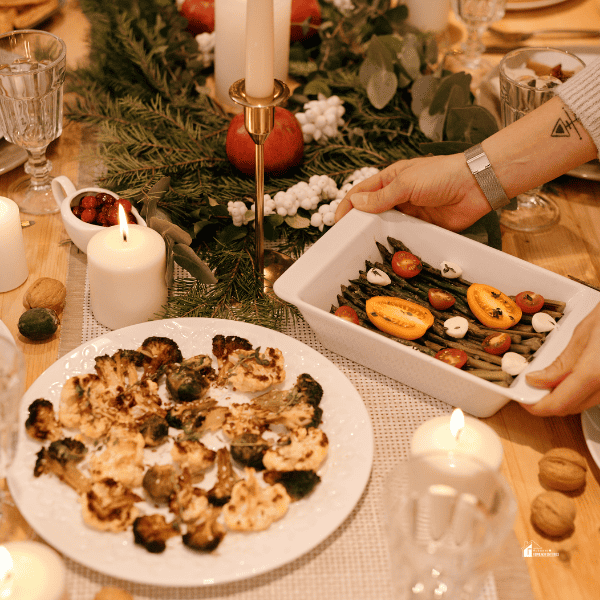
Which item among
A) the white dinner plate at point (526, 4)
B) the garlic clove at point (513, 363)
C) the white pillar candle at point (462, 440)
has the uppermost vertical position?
the white dinner plate at point (526, 4)


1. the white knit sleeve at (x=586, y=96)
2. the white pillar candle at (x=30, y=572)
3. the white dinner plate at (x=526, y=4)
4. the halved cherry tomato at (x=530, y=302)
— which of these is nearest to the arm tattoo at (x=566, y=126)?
the white knit sleeve at (x=586, y=96)

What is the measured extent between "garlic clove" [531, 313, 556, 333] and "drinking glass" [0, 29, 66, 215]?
3.06ft

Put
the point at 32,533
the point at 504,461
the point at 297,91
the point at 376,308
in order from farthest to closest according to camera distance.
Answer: the point at 297,91 < the point at 376,308 < the point at 504,461 < the point at 32,533

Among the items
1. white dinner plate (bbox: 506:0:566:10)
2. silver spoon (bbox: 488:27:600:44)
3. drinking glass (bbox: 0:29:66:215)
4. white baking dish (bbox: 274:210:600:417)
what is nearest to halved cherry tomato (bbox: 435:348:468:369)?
white baking dish (bbox: 274:210:600:417)

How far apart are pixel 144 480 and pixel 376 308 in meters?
0.44

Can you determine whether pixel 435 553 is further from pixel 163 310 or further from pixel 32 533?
pixel 163 310

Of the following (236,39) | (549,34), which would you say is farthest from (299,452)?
(549,34)

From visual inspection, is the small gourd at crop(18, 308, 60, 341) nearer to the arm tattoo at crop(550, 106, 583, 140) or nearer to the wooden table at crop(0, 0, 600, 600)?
the wooden table at crop(0, 0, 600, 600)

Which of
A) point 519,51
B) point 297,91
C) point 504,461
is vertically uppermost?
point 519,51

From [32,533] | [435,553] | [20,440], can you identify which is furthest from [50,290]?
[435,553]

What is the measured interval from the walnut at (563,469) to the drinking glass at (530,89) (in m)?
0.59

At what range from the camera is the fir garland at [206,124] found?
120cm

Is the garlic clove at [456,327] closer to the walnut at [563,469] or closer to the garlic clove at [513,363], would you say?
the garlic clove at [513,363]

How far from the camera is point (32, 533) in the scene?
824 millimetres
